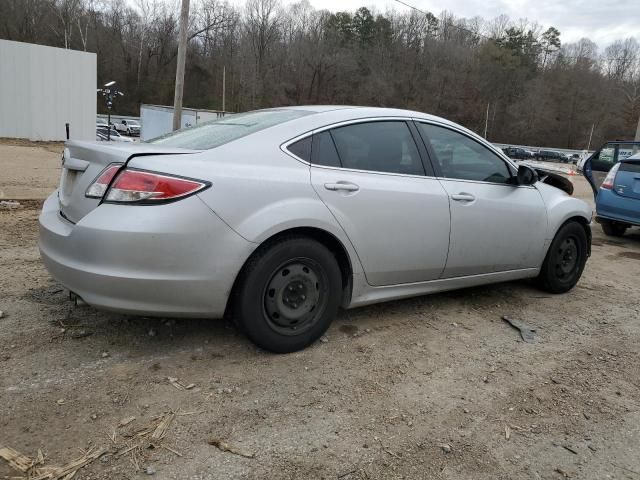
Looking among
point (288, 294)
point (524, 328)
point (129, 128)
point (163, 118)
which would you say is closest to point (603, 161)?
point (524, 328)

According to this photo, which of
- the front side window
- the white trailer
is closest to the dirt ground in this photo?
the front side window

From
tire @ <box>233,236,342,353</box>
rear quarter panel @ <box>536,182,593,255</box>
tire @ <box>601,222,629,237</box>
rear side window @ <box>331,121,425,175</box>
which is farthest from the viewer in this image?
tire @ <box>601,222,629,237</box>

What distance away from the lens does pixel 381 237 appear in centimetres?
338

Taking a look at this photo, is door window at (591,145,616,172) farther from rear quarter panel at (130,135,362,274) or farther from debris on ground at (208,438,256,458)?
debris on ground at (208,438,256,458)

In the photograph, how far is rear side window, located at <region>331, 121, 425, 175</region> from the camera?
337 cm

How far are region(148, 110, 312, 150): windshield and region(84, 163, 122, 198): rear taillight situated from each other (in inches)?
19.0

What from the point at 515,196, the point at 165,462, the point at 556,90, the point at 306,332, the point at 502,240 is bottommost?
the point at 165,462

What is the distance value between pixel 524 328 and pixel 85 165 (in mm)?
3197

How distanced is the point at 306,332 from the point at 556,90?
4126 inches

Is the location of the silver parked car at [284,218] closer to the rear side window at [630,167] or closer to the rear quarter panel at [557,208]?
the rear quarter panel at [557,208]

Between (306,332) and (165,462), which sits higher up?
(306,332)

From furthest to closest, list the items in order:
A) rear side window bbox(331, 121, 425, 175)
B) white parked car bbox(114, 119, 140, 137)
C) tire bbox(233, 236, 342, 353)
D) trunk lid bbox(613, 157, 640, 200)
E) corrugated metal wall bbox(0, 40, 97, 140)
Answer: white parked car bbox(114, 119, 140, 137) < corrugated metal wall bbox(0, 40, 97, 140) < trunk lid bbox(613, 157, 640, 200) < rear side window bbox(331, 121, 425, 175) < tire bbox(233, 236, 342, 353)

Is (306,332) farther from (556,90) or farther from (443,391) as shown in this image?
(556,90)

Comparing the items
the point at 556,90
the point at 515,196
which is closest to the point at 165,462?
the point at 515,196
